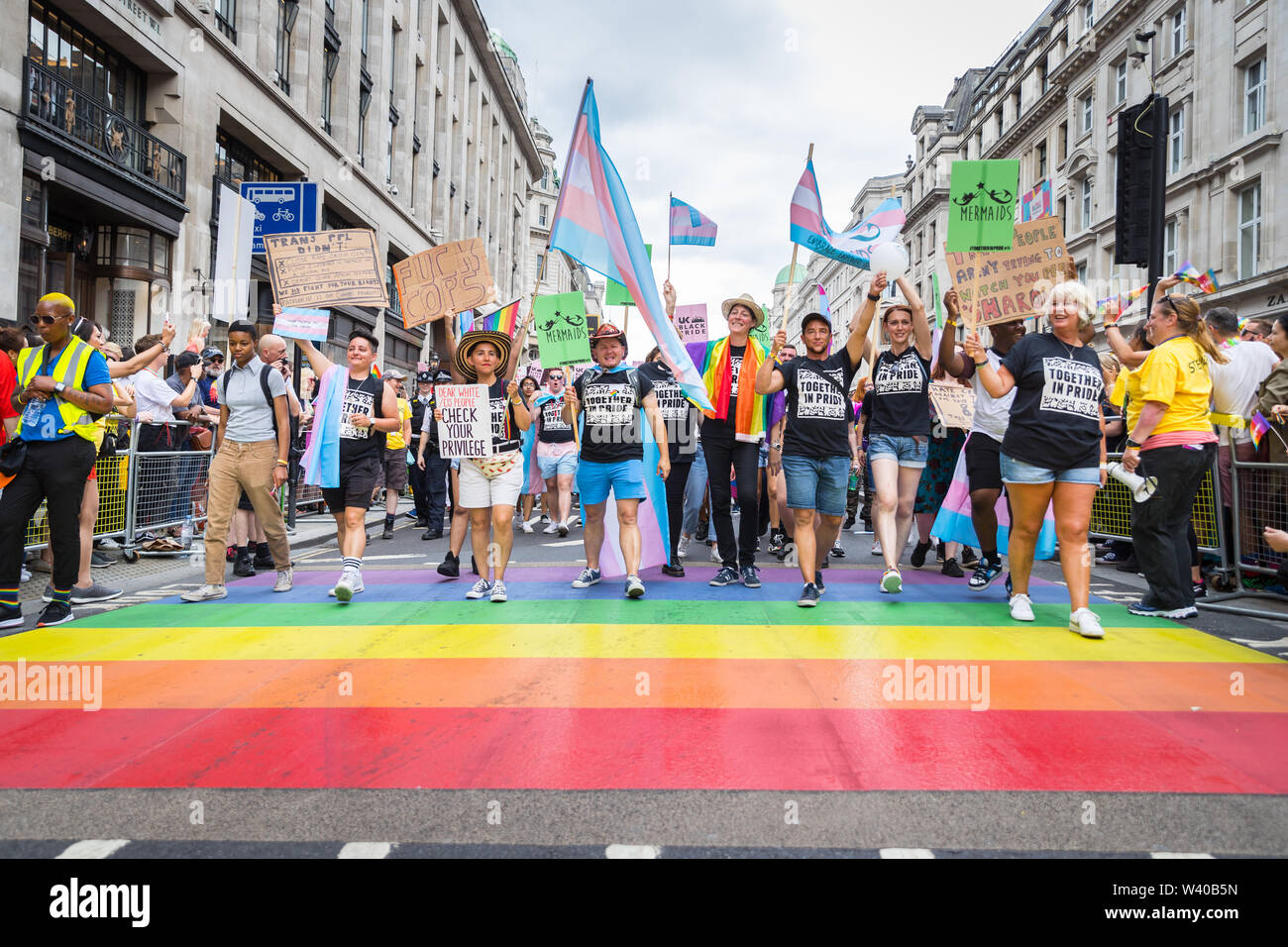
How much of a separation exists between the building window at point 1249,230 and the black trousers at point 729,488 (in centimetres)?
2530

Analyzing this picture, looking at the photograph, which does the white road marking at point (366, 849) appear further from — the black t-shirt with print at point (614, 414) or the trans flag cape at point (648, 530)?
the trans flag cape at point (648, 530)

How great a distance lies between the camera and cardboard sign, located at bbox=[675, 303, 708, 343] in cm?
1175

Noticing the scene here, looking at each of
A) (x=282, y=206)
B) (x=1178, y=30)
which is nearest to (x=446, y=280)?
(x=282, y=206)

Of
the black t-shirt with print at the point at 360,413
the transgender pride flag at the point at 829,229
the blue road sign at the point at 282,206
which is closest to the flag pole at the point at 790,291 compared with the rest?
the transgender pride flag at the point at 829,229

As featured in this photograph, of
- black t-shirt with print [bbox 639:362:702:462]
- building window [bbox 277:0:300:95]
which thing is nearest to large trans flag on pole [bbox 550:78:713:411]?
black t-shirt with print [bbox 639:362:702:462]

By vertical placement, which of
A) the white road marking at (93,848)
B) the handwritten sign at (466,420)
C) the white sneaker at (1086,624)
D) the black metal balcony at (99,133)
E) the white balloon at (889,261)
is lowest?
the white road marking at (93,848)

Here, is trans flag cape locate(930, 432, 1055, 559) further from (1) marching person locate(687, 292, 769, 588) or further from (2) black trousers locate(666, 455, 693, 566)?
(2) black trousers locate(666, 455, 693, 566)

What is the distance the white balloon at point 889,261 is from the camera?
5.81 meters

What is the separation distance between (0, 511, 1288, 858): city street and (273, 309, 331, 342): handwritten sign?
8.22 ft

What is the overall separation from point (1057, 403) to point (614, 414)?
119 inches

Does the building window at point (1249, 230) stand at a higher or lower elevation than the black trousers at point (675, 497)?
higher

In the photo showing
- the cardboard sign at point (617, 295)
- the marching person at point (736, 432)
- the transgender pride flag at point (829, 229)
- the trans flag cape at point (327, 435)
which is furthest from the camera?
the cardboard sign at point (617, 295)
